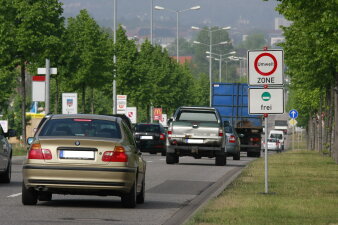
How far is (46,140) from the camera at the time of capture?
681 inches

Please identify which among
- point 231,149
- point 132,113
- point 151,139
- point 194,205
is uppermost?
point 132,113

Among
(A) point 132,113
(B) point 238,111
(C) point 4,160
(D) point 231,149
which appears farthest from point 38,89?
(C) point 4,160

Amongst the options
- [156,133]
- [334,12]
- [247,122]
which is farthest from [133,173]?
[247,122]

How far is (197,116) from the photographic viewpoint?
128 feet

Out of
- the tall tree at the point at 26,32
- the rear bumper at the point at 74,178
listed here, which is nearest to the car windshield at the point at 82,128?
the rear bumper at the point at 74,178

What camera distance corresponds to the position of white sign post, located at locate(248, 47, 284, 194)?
22016 mm

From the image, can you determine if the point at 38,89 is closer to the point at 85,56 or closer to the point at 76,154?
the point at 85,56

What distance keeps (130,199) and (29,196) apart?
1.57 metres

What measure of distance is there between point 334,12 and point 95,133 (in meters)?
10.5

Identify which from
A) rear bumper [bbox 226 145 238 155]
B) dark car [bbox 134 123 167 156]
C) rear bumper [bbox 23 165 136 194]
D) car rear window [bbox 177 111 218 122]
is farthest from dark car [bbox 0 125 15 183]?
dark car [bbox 134 123 167 156]

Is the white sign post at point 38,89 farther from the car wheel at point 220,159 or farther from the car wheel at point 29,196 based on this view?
the car wheel at point 29,196

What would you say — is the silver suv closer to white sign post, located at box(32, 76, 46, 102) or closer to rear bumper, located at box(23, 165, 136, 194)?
white sign post, located at box(32, 76, 46, 102)

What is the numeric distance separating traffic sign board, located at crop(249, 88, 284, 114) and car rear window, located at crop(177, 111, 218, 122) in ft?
53.9

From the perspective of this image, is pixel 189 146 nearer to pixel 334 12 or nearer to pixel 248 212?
pixel 334 12
